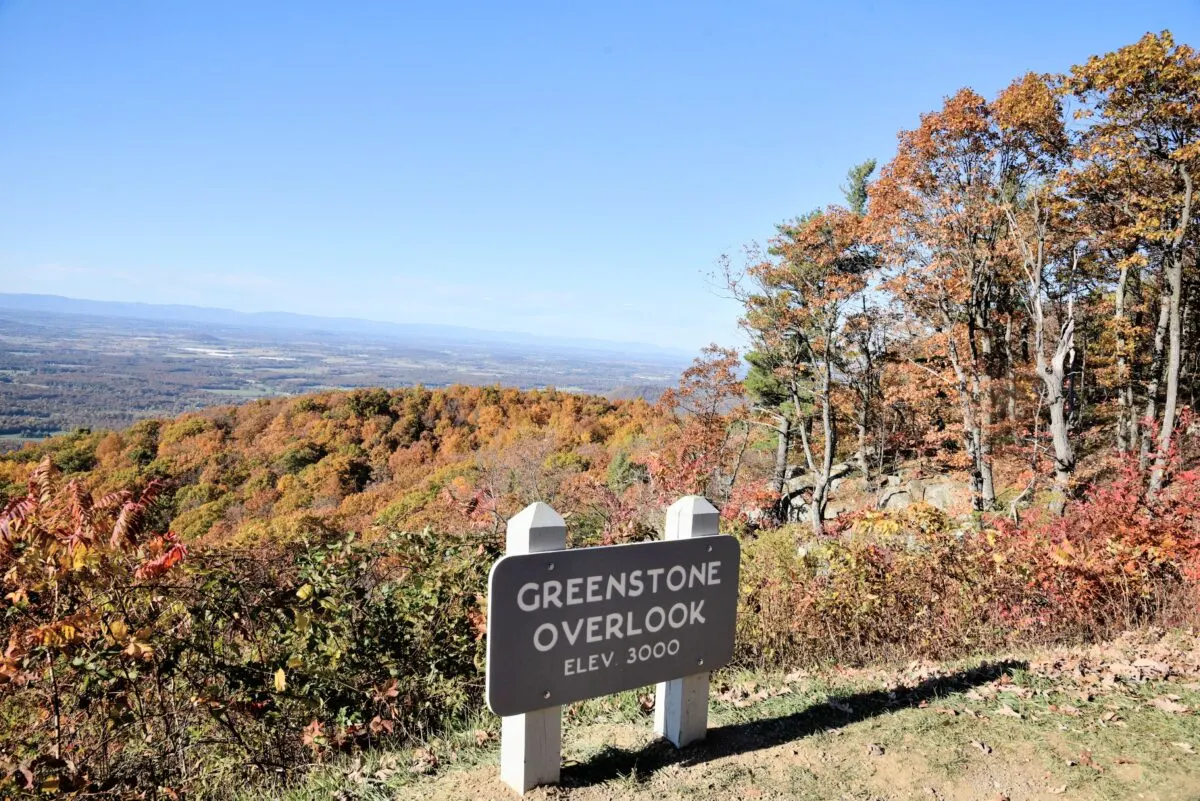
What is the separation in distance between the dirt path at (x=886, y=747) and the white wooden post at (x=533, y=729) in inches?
3.1

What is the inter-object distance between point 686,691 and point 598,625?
70 cm

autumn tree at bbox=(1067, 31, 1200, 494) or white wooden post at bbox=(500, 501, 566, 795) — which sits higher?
autumn tree at bbox=(1067, 31, 1200, 494)

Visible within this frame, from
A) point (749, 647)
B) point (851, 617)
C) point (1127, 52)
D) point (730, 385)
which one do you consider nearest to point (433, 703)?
point (749, 647)

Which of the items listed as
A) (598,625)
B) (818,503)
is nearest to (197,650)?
(598,625)

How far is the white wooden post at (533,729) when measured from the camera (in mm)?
2729

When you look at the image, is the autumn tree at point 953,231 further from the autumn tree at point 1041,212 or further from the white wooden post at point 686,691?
the white wooden post at point 686,691

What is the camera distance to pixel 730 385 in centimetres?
2089

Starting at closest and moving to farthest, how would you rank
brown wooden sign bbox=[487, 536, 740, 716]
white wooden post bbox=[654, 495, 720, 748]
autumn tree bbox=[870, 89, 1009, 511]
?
brown wooden sign bbox=[487, 536, 740, 716] → white wooden post bbox=[654, 495, 720, 748] → autumn tree bbox=[870, 89, 1009, 511]

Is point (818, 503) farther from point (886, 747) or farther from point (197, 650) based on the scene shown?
point (197, 650)

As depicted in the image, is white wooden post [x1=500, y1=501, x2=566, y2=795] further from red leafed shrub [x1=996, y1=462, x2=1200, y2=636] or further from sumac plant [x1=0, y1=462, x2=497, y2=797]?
red leafed shrub [x1=996, y1=462, x2=1200, y2=636]

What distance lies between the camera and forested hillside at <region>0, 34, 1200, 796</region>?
345 cm

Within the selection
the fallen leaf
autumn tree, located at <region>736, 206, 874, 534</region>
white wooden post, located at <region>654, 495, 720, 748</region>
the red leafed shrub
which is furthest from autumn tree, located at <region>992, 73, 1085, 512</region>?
white wooden post, located at <region>654, 495, 720, 748</region>

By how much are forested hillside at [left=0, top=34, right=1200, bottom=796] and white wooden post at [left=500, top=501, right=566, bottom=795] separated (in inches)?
42.7

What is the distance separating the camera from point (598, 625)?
9.45 ft
